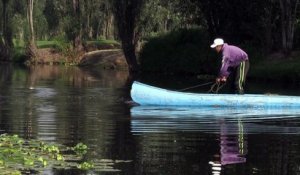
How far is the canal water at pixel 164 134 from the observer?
35.6 feet

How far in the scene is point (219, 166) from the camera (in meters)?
10.8

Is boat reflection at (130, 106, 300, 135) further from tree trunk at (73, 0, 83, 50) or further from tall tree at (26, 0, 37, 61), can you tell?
tall tree at (26, 0, 37, 61)

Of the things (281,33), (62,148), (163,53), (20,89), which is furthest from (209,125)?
(163,53)

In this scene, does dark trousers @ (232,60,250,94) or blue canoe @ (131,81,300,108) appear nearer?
blue canoe @ (131,81,300,108)

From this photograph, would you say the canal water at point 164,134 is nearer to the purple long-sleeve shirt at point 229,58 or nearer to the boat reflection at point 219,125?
the boat reflection at point 219,125

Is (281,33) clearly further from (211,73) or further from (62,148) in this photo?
(62,148)

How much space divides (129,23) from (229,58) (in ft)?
112

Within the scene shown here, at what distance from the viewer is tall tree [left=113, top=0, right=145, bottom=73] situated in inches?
2120

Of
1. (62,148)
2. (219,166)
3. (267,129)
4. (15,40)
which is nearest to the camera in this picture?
(219,166)

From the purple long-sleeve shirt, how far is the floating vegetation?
30.3 ft

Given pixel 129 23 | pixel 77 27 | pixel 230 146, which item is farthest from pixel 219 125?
pixel 77 27

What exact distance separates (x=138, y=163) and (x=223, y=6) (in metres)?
36.6

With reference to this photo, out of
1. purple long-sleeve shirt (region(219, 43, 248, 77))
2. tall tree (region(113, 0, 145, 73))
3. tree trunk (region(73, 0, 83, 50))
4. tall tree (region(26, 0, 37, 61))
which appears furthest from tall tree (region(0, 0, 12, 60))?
purple long-sleeve shirt (region(219, 43, 248, 77))

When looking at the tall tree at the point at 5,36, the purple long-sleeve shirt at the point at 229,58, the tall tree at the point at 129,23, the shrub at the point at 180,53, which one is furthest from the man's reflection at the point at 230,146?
the tall tree at the point at 5,36
